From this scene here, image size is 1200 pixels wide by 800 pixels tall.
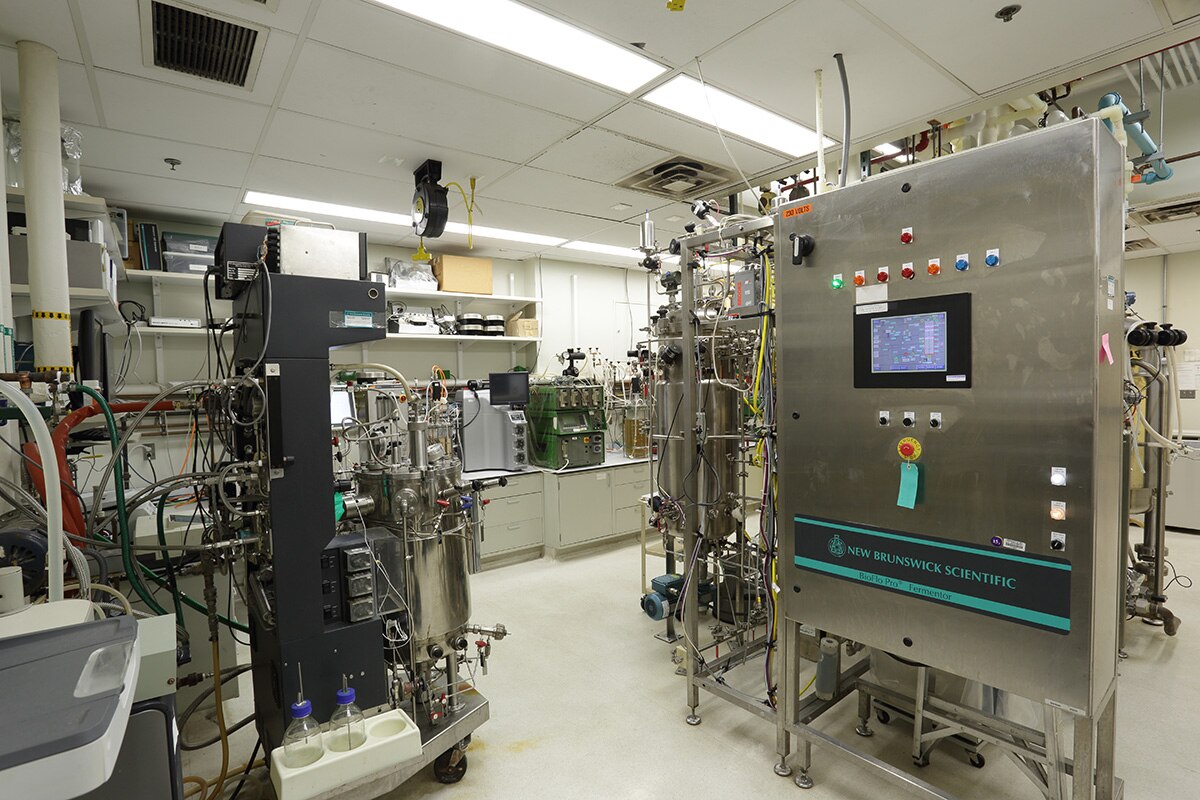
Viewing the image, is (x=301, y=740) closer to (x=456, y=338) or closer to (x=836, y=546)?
(x=836, y=546)

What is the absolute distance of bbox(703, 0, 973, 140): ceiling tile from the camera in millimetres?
2211

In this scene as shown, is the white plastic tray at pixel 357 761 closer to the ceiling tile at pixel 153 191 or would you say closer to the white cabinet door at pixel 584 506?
the white cabinet door at pixel 584 506

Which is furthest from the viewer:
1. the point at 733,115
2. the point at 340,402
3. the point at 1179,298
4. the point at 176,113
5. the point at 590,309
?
the point at 590,309

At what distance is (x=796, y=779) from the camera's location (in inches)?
84.5

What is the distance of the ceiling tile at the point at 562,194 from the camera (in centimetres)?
369

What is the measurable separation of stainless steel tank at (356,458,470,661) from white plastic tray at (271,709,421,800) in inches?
12.1

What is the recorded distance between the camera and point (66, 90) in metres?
2.46

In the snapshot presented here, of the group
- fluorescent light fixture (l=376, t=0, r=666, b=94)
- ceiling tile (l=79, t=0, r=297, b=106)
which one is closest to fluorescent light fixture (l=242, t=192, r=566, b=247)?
ceiling tile (l=79, t=0, r=297, b=106)

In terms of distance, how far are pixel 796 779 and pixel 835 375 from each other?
4.96 feet

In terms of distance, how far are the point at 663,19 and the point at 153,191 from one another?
3.45m

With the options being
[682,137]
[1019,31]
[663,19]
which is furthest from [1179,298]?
[663,19]

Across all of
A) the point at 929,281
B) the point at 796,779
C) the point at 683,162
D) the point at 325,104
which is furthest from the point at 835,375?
the point at 325,104

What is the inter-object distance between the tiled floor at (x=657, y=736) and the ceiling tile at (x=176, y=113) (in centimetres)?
282

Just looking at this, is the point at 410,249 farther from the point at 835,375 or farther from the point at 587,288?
the point at 835,375
